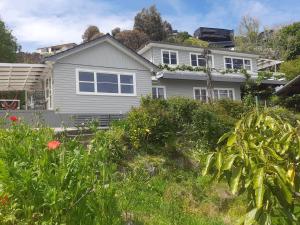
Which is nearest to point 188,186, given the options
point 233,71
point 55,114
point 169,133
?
point 169,133

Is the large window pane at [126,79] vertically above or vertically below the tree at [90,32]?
below

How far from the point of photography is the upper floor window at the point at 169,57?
115 ft

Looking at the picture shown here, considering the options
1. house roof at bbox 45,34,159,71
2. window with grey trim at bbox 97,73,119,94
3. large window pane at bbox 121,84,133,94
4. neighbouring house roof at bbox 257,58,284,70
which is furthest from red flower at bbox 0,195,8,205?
neighbouring house roof at bbox 257,58,284,70

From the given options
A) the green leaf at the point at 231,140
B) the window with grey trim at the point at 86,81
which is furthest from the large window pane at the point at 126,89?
the green leaf at the point at 231,140

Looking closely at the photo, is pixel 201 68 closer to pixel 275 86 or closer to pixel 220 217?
pixel 275 86

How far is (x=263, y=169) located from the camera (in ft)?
8.80

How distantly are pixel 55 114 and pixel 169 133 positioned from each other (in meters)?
8.58

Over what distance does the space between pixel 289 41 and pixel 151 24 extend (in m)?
23.6

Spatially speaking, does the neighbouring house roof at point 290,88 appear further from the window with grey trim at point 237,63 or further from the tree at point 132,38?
the tree at point 132,38

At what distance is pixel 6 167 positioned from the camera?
462 centimetres

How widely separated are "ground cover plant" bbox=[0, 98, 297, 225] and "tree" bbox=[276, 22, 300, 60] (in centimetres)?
3859

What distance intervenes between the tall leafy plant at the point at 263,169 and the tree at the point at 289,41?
56380 mm

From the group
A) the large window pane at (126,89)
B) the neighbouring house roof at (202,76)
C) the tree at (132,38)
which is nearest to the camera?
the large window pane at (126,89)

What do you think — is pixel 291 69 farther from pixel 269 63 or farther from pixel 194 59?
pixel 194 59
